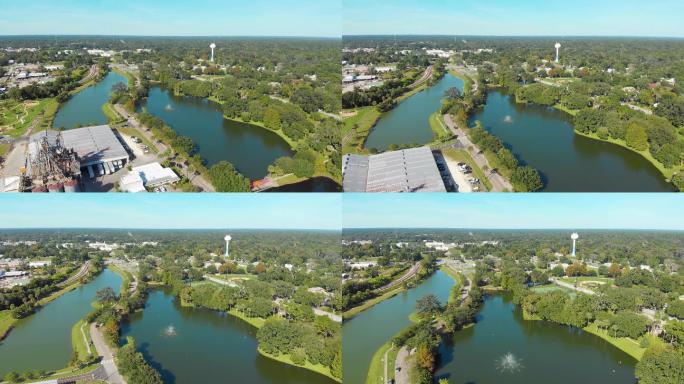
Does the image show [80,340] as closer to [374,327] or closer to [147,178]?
[147,178]

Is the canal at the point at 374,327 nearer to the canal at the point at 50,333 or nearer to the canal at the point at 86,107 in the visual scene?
the canal at the point at 50,333

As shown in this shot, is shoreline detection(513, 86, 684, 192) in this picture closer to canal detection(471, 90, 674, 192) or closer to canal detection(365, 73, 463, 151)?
canal detection(471, 90, 674, 192)

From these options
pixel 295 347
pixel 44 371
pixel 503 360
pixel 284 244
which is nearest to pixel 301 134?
pixel 284 244

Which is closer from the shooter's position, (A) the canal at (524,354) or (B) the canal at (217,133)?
(B) the canal at (217,133)

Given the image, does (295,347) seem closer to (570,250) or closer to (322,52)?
(322,52)

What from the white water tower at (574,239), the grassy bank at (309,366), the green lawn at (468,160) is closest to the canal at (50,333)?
the grassy bank at (309,366)
